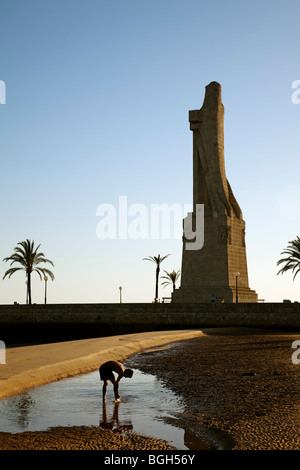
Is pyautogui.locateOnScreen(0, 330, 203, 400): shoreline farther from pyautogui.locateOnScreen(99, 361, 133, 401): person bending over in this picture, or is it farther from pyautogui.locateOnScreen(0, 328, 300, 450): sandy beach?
pyautogui.locateOnScreen(99, 361, 133, 401): person bending over

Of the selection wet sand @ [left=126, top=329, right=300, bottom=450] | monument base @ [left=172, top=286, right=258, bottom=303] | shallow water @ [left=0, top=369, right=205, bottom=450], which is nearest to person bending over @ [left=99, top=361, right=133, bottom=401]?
shallow water @ [left=0, top=369, right=205, bottom=450]

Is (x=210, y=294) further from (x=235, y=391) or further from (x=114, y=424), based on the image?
(x=114, y=424)

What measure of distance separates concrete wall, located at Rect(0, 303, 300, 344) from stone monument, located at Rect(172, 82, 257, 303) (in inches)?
304

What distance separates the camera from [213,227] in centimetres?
4725

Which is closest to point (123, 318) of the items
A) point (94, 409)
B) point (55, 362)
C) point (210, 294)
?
point (210, 294)

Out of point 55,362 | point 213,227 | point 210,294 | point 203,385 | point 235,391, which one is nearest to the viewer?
point 235,391

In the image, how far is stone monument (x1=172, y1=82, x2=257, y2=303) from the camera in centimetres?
4641

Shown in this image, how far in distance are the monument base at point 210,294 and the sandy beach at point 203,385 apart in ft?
74.1

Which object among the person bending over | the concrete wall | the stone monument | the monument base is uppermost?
the stone monument

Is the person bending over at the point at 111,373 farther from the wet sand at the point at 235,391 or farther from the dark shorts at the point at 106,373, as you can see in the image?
the wet sand at the point at 235,391

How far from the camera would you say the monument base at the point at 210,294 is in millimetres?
45031

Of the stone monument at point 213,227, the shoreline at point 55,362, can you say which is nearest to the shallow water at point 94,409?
the shoreline at point 55,362

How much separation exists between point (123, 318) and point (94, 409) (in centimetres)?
3066
